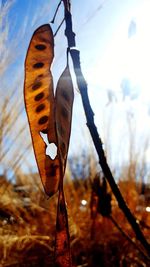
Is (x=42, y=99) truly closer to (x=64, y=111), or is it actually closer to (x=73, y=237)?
(x=64, y=111)

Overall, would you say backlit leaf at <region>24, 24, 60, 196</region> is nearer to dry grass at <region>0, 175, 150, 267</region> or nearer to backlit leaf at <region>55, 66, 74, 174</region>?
backlit leaf at <region>55, 66, 74, 174</region>

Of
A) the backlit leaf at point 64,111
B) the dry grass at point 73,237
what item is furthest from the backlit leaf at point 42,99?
the dry grass at point 73,237

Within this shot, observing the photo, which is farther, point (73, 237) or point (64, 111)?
point (73, 237)

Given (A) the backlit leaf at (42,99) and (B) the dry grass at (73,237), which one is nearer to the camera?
Answer: (A) the backlit leaf at (42,99)

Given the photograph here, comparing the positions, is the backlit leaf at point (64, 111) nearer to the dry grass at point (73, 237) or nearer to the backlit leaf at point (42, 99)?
the backlit leaf at point (42, 99)

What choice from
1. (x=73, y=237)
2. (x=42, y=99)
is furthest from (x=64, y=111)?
(x=73, y=237)

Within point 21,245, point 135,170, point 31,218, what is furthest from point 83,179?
point 21,245

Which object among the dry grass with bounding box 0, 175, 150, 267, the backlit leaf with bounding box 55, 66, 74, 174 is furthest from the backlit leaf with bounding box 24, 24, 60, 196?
the dry grass with bounding box 0, 175, 150, 267

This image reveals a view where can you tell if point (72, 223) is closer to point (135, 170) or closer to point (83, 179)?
point (135, 170)
